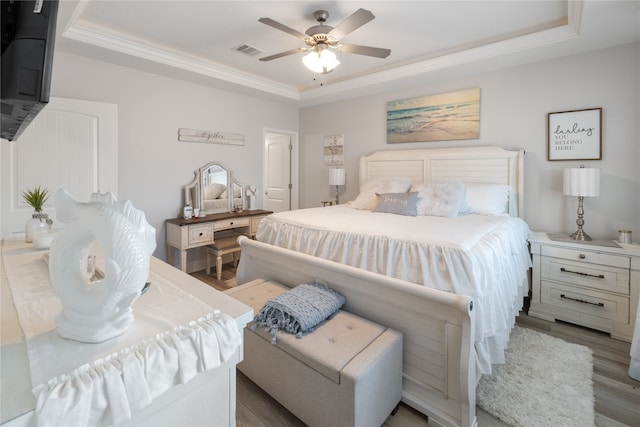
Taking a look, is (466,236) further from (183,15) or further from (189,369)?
(183,15)

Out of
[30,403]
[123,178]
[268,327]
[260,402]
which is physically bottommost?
[260,402]

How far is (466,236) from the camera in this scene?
6.45 ft

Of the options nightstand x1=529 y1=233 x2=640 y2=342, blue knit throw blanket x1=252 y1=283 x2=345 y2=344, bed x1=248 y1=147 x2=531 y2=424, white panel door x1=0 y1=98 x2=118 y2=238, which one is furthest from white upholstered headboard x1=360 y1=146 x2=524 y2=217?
white panel door x1=0 y1=98 x2=118 y2=238

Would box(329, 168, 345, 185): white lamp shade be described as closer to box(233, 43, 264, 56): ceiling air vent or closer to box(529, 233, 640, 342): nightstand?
box(233, 43, 264, 56): ceiling air vent

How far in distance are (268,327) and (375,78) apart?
3.30 m

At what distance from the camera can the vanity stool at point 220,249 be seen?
3648 mm

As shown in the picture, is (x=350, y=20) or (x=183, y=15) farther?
(x=183, y=15)

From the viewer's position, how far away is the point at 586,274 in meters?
2.56

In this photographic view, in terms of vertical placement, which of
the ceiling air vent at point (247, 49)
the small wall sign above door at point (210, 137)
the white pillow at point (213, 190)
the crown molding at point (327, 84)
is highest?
the ceiling air vent at point (247, 49)

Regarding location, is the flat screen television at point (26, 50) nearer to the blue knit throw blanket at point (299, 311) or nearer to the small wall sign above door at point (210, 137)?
the blue knit throw blanket at point (299, 311)

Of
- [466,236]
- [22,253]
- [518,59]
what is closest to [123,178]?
[22,253]

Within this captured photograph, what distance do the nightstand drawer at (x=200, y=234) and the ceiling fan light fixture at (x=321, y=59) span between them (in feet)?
7.09

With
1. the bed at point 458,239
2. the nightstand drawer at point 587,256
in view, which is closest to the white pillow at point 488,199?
the bed at point 458,239

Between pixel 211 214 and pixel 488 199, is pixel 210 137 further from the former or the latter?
pixel 488 199
